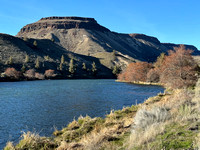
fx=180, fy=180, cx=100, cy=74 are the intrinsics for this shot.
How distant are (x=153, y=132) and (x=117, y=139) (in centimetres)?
215

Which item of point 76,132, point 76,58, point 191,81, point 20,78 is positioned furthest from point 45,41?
point 76,132

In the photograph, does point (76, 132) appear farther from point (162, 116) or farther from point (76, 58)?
point (76, 58)

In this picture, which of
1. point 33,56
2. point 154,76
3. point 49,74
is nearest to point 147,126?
point 154,76

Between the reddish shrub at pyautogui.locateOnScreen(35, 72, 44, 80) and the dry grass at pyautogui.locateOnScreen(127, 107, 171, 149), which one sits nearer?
the dry grass at pyautogui.locateOnScreen(127, 107, 171, 149)

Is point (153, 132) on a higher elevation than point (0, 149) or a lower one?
higher

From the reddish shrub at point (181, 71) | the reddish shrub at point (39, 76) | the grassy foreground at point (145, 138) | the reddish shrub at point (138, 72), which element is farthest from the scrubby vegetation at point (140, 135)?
the reddish shrub at point (39, 76)

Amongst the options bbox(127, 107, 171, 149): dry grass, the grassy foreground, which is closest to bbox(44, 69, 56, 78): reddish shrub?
the grassy foreground

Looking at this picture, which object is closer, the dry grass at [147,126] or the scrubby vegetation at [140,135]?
the scrubby vegetation at [140,135]

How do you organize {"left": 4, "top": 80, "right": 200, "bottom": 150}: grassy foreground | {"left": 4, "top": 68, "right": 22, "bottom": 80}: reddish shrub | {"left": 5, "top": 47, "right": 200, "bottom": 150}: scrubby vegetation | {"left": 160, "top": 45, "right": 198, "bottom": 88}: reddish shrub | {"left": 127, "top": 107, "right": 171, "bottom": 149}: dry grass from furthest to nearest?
{"left": 4, "top": 68, "right": 22, "bottom": 80}: reddish shrub < {"left": 160, "top": 45, "right": 198, "bottom": 88}: reddish shrub < {"left": 127, "top": 107, "right": 171, "bottom": 149}: dry grass < {"left": 5, "top": 47, "right": 200, "bottom": 150}: scrubby vegetation < {"left": 4, "top": 80, "right": 200, "bottom": 150}: grassy foreground

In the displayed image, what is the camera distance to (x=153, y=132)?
7.31 metres

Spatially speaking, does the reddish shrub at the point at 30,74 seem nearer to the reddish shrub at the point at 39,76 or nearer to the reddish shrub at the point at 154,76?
the reddish shrub at the point at 39,76

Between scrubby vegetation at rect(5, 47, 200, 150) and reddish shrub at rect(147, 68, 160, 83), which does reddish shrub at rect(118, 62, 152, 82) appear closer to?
reddish shrub at rect(147, 68, 160, 83)

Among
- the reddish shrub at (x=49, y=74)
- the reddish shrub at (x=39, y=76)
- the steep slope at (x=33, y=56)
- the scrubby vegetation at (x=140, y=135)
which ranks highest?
the steep slope at (x=33, y=56)

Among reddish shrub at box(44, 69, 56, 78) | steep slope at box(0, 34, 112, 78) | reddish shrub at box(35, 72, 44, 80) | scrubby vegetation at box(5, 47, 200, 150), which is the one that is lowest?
scrubby vegetation at box(5, 47, 200, 150)
